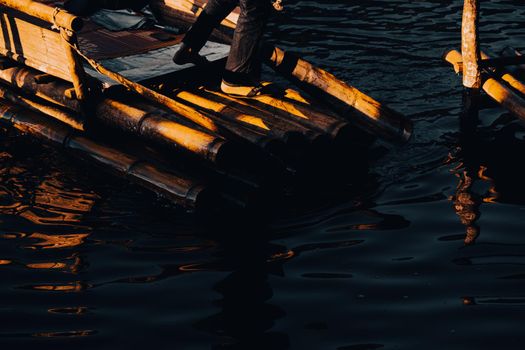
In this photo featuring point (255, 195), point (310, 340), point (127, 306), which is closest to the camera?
point (310, 340)

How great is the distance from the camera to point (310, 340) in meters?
7.38

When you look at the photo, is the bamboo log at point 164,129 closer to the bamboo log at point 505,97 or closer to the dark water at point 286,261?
the dark water at point 286,261

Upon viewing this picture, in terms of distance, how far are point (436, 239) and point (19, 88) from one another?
606cm

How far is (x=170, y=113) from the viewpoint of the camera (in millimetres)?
10148

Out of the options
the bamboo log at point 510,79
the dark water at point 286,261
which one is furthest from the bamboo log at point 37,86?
the bamboo log at point 510,79

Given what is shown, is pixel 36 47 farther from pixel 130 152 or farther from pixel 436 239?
pixel 436 239

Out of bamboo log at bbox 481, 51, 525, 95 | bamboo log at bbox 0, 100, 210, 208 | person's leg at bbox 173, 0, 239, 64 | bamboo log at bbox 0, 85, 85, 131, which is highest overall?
person's leg at bbox 173, 0, 239, 64

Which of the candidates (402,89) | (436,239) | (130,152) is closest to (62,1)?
(130,152)

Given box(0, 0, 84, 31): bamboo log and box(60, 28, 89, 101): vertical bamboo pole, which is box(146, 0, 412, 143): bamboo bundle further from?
box(0, 0, 84, 31): bamboo log

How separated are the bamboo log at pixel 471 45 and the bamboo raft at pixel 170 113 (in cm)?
116

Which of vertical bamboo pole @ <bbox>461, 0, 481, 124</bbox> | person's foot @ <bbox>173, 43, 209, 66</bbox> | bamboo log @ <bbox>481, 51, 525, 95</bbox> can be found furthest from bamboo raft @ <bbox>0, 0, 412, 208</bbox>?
bamboo log @ <bbox>481, 51, 525, 95</bbox>

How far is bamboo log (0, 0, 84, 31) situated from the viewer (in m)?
9.76

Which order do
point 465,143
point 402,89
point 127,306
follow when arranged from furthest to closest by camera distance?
1. point 402,89
2. point 465,143
3. point 127,306

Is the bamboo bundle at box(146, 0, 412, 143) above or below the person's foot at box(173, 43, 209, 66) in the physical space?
below
